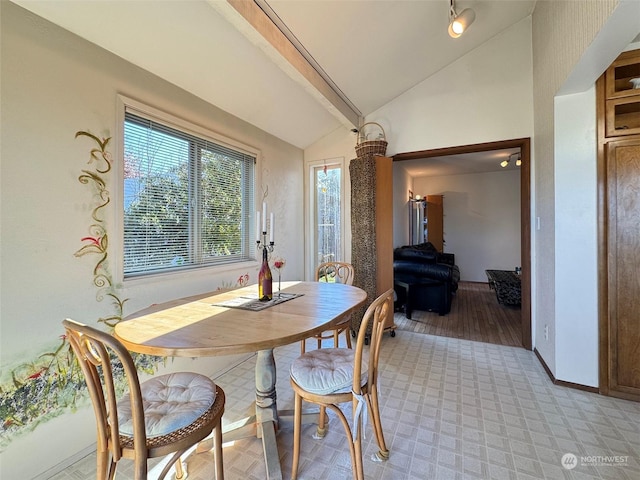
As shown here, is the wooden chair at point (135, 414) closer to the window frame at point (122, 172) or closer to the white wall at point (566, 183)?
the window frame at point (122, 172)

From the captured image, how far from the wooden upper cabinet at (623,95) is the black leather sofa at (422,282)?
228 centimetres

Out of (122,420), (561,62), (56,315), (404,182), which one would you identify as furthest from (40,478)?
(404,182)

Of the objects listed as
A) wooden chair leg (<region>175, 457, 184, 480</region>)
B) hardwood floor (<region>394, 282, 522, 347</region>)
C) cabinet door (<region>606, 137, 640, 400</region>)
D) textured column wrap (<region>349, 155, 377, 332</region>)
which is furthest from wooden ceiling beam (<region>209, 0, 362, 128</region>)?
hardwood floor (<region>394, 282, 522, 347</region>)

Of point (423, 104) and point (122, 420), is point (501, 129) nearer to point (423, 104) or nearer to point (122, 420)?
point (423, 104)

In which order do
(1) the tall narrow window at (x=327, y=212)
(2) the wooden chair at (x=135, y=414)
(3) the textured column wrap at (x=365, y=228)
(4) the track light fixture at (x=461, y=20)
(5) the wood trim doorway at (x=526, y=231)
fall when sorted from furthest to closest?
(1) the tall narrow window at (x=327, y=212), (3) the textured column wrap at (x=365, y=228), (5) the wood trim doorway at (x=526, y=231), (4) the track light fixture at (x=461, y=20), (2) the wooden chair at (x=135, y=414)

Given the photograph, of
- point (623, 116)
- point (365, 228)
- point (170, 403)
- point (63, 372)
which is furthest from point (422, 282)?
point (63, 372)

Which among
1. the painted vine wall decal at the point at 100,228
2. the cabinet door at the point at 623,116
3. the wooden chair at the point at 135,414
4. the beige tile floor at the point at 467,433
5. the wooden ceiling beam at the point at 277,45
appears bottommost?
the beige tile floor at the point at 467,433

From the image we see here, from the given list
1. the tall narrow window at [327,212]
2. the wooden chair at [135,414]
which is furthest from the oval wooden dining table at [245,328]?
the tall narrow window at [327,212]

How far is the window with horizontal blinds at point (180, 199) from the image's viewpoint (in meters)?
1.90

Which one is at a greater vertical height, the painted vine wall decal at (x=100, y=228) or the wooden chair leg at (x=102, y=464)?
the painted vine wall decal at (x=100, y=228)

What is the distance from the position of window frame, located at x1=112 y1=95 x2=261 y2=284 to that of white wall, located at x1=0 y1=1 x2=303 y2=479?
4cm

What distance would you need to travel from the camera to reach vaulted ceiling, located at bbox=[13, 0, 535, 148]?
159 cm

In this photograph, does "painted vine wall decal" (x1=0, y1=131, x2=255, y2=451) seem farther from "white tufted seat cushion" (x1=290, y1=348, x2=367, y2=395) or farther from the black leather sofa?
the black leather sofa

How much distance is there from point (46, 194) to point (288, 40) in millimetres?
1837
